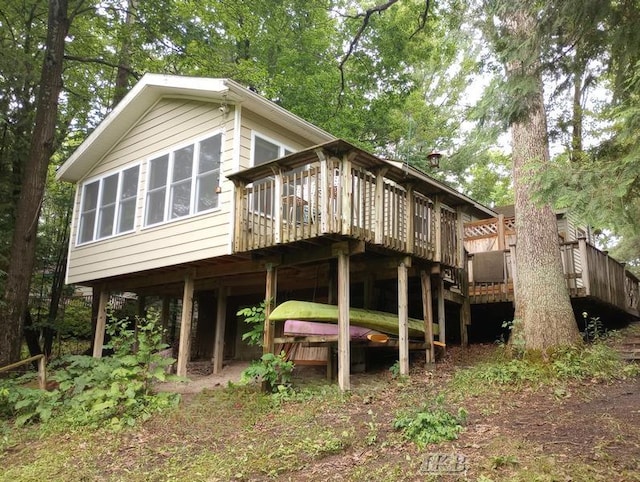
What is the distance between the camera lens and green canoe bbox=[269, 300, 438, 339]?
7.93 meters

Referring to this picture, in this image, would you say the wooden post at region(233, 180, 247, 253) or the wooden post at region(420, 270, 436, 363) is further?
the wooden post at region(420, 270, 436, 363)

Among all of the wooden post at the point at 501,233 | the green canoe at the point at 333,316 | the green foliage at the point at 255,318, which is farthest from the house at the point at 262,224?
the wooden post at the point at 501,233

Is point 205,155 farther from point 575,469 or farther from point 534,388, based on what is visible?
point 575,469

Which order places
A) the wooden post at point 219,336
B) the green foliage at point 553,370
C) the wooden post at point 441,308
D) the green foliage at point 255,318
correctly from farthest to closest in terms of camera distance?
the wooden post at point 219,336, the wooden post at point 441,308, the green foliage at point 255,318, the green foliage at point 553,370

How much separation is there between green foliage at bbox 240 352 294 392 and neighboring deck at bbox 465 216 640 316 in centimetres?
476

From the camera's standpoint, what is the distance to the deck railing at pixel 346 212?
749 centimetres

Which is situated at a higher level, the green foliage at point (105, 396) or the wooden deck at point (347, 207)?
the wooden deck at point (347, 207)

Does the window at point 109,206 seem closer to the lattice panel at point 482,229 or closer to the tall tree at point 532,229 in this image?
the tall tree at point 532,229

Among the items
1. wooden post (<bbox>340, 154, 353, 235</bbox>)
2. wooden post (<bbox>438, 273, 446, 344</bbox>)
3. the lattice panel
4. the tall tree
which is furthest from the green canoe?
the lattice panel

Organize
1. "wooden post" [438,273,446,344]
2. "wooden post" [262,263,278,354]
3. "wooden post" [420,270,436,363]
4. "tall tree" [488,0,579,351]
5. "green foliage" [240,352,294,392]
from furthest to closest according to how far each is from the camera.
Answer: "wooden post" [438,273,446,344]
"wooden post" [420,270,436,363]
"wooden post" [262,263,278,354]
"green foliage" [240,352,294,392]
"tall tree" [488,0,579,351]

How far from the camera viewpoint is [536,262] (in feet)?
26.3

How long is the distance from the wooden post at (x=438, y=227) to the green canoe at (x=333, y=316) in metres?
1.39

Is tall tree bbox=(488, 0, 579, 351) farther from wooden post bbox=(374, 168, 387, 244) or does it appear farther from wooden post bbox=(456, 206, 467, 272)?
wooden post bbox=(374, 168, 387, 244)

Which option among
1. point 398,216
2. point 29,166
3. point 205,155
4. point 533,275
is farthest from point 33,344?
point 533,275
